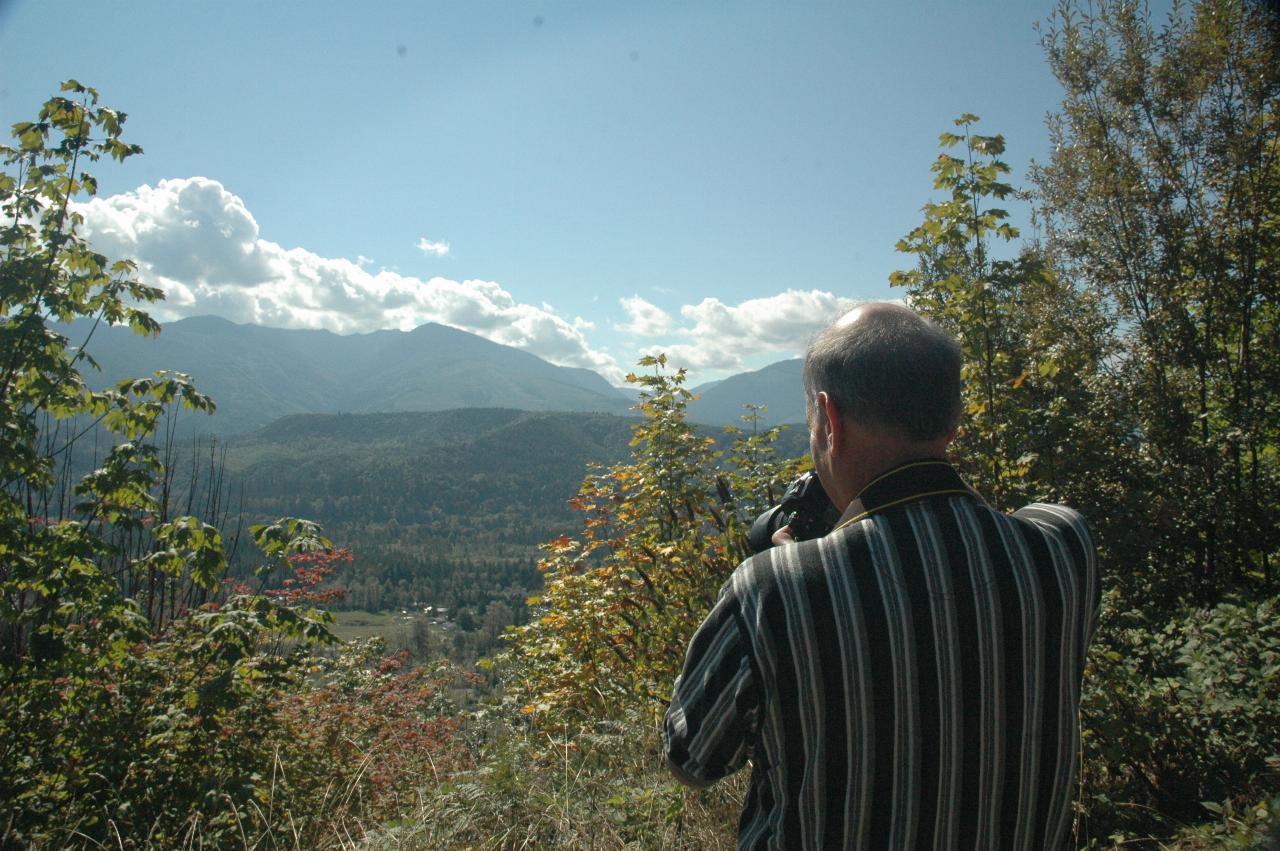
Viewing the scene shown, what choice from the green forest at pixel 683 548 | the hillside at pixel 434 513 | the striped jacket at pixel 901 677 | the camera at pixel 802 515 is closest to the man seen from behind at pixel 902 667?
the striped jacket at pixel 901 677

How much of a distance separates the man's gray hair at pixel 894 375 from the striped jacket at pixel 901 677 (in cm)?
11

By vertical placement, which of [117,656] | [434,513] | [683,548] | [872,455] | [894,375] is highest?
[894,375]

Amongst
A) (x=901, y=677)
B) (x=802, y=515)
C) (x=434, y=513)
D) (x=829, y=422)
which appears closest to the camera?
(x=901, y=677)

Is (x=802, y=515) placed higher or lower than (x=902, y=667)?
higher

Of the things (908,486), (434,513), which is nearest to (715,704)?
(908,486)

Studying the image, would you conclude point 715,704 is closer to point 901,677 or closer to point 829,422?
point 901,677

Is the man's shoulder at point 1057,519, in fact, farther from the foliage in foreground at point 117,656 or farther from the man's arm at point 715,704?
the foliage in foreground at point 117,656

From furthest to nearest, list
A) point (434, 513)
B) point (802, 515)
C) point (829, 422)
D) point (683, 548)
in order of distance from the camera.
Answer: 1. point (434, 513)
2. point (683, 548)
3. point (802, 515)
4. point (829, 422)

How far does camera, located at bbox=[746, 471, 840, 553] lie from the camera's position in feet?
5.09

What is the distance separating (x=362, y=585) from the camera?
102000mm

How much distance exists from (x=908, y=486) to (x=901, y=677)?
1.03ft

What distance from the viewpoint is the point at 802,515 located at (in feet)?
5.15

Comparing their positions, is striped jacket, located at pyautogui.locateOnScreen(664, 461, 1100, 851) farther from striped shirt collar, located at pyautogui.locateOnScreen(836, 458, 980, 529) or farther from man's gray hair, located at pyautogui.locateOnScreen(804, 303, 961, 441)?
man's gray hair, located at pyautogui.locateOnScreen(804, 303, 961, 441)

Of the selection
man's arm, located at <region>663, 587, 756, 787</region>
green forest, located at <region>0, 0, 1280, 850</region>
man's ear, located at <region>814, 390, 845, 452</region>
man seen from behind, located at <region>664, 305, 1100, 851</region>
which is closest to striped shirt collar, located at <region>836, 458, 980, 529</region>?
man seen from behind, located at <region>664, 305, 1100, 851</region>
